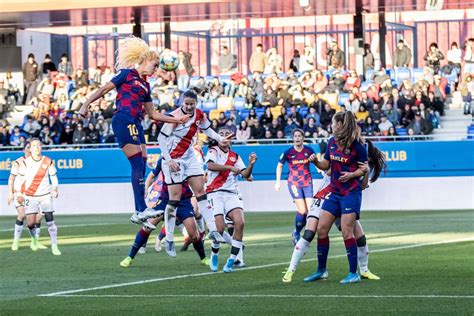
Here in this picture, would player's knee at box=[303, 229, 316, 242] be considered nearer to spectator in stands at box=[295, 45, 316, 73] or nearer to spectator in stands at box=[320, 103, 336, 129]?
spectator in stands at box=[320, 103, 336, 129]

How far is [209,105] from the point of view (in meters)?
38.0

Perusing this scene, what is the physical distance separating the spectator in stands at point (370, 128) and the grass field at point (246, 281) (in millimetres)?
10312

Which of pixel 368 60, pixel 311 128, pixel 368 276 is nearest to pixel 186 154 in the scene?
pixel 368 276

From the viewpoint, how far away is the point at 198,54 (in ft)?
144

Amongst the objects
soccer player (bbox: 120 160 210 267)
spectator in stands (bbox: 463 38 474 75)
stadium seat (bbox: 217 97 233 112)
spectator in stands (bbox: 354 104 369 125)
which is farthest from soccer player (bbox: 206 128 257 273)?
spectator in stands (bbox: 463 38 474 75)

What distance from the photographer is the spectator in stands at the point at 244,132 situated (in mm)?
34375

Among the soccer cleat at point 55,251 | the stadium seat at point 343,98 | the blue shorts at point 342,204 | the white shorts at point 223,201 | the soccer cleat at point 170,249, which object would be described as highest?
the stadium seat at point 343,98

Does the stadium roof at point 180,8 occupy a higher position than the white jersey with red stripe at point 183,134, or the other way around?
the stadium roof at point 180,8

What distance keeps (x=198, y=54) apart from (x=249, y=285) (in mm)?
30634

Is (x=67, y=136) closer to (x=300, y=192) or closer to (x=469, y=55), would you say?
(x=469, y=55)

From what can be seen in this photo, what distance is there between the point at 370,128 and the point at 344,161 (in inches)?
795

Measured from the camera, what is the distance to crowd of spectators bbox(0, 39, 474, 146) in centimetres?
3400

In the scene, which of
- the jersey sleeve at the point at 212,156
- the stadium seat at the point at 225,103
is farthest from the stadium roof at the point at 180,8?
the jersey sleeve at the point at 212,156

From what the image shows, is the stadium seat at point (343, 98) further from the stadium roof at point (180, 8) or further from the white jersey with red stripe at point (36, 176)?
the white jersey with red stripe at point (36, 176)
